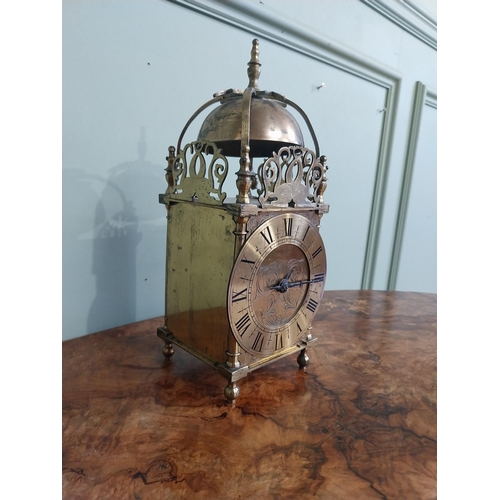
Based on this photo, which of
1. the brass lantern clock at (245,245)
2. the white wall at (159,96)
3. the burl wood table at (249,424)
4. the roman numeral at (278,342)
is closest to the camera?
the burl wood table at (249,424)

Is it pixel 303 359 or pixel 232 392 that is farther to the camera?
pixel 303 359

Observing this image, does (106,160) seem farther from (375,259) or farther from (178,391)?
(375,259)

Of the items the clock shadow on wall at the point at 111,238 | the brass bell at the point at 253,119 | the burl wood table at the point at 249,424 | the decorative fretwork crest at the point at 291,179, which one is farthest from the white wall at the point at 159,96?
the decorative fretwork crest at the point at 291,179

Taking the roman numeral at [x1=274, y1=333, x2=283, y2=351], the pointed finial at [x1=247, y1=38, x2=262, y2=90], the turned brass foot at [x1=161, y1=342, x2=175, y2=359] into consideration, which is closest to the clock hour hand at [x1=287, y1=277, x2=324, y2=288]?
the roman numeral at [x1=274, y1=333, x2=283, y2=351]

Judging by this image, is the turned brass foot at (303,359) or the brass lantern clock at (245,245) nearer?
the brass lantern clock at (245,245)

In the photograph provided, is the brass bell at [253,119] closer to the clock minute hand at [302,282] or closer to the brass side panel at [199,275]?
the brass side panel at [199,275]

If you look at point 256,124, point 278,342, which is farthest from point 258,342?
point 256,124

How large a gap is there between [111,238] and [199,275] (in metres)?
0.36

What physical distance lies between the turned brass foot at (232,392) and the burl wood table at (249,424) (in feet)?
0.05

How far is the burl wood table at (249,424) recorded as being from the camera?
504mm

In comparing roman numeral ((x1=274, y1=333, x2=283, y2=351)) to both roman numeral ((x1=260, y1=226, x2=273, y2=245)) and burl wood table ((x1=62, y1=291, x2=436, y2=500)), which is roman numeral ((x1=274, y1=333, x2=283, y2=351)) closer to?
burl wood table ((x1=62, y1=291, x2=436, y2=500))

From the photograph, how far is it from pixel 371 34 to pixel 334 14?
0.28 meters

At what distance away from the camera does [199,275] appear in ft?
2.41

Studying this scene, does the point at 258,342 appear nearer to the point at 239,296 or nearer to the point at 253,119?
the point at 239,296
